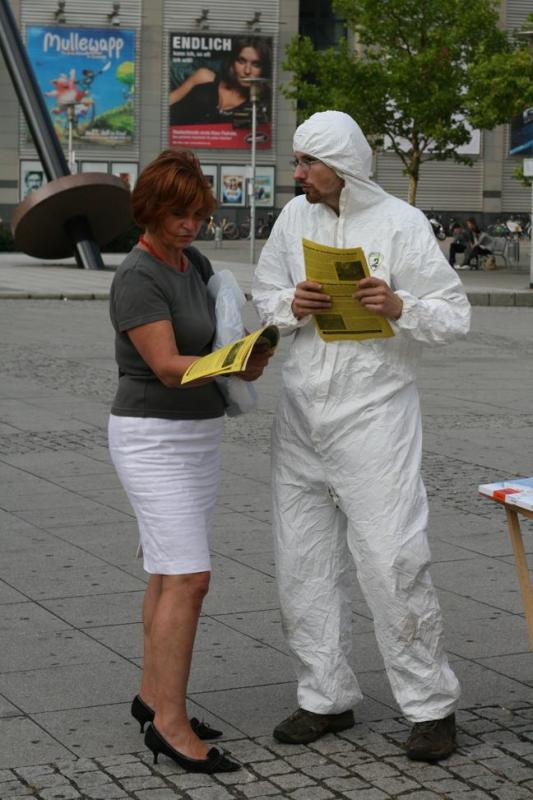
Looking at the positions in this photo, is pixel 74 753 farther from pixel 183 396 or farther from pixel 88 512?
pixel 88 512

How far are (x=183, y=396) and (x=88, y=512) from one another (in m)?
3.74

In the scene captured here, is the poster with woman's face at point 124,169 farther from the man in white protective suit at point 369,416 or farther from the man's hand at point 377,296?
the man's hand at point 377,296

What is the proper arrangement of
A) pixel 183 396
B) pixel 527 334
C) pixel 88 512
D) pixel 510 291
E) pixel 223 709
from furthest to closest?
pixel 510 291 → pixel 527 334 → pixel 88 512 → pixel 223 709 → pixel 183 396

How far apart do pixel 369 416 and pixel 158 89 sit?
54866mm

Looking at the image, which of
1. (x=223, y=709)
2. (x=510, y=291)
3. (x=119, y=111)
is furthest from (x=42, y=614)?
(x=119, y=111)

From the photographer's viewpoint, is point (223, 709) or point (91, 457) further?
point (91, 457)

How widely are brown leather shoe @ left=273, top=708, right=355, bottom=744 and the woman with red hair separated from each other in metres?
0.27

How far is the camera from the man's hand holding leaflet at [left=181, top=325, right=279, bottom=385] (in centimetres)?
384

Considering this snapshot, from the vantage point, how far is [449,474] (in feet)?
29.4

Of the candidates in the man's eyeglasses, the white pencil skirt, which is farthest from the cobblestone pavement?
the man's eyeglasses

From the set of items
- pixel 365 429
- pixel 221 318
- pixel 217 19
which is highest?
pixel 217 19

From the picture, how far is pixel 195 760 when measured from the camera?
4.21 metres

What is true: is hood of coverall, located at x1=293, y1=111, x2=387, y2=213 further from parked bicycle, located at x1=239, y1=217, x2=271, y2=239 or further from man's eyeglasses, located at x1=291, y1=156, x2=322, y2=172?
parked bicycle, located at x1=239, y1=217, x2=271, y2=239

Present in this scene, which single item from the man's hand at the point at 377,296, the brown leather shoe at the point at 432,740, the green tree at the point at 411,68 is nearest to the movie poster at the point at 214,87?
the green tree at the point at 411,68
